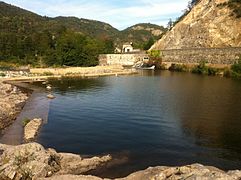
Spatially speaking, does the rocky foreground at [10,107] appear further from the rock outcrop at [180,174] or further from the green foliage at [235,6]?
the green foliage at [235,6]

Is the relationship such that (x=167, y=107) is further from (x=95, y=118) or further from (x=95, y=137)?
(x=95, y=137)

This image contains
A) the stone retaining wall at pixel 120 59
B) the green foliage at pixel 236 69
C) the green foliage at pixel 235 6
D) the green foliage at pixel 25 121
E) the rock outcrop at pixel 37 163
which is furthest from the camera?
the stone retaining wall at pixel 120 59

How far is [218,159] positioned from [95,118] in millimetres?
14218

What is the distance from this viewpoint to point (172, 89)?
50344mm

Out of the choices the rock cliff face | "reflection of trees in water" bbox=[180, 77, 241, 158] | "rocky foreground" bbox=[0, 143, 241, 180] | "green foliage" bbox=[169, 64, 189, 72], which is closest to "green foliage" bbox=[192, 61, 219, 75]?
"green foliage" bbox=[169, 64, 189, 72]

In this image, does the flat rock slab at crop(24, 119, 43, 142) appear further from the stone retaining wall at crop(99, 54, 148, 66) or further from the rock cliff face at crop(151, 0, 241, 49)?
the stone retaining wall at crop(99, 54, 148, 66)

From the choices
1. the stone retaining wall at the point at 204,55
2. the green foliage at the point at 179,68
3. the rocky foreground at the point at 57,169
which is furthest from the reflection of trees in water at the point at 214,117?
the green foliage at the point at 179,68

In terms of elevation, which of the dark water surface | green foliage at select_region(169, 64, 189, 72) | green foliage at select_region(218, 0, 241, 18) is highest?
green foliage at select_region(218, 0, 241, 18)

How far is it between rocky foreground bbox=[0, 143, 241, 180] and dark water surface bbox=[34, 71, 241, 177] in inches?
57.9

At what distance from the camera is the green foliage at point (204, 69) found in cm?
7494

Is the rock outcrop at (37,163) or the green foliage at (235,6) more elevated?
the green foliage at (235,6)

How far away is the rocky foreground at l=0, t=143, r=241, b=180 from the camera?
1563 cm

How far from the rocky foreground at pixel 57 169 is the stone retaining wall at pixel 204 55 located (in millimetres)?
Answer: 61498

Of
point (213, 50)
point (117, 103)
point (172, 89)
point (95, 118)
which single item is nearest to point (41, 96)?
point (117, 103)
